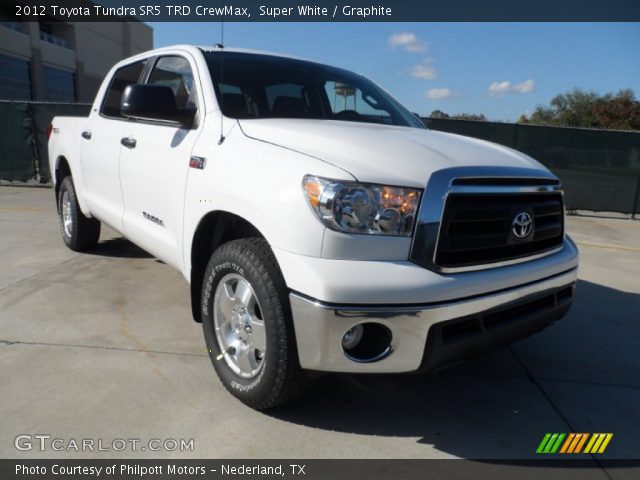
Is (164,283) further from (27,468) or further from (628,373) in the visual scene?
(628,373)

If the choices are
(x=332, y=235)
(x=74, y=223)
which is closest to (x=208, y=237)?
(x=332, y=235)

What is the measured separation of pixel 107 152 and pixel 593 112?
51.9 metres

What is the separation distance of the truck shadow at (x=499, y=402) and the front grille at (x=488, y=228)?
849mm

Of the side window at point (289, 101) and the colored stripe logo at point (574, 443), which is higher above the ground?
the side window at point (289, 101)

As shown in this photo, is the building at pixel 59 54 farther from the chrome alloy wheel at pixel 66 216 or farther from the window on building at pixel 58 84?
the chrome alloy wheel at pixel 66 216

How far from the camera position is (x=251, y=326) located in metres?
2.47

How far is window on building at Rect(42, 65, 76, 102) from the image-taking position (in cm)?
4219

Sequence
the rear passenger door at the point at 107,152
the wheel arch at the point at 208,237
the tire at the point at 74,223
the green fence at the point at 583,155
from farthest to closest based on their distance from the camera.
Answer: the green fence at the point at 583,155
the tire at the point at 74,223
the rear passenger door at the point at 107,152
the wheel arch at the point at 208,237

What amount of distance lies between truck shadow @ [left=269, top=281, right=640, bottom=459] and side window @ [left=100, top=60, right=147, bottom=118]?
3161mm

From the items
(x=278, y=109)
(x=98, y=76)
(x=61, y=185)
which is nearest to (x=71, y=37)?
(x=98, y=76)

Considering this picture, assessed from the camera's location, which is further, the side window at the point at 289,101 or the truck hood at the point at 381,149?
the side window at the point at 289,101

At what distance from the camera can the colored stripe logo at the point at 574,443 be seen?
A: 2.37 m

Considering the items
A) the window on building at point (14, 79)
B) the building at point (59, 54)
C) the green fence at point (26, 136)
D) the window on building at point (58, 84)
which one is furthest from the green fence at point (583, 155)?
the window on building at point (58, 84)

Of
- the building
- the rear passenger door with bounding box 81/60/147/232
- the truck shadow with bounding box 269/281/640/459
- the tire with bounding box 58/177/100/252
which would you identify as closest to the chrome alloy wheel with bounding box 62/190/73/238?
the tire with bounding box 58/177/100/252
